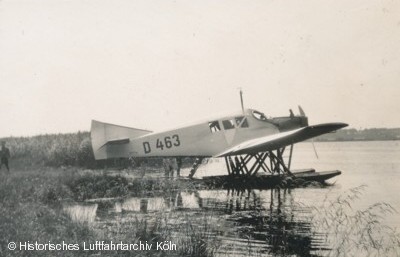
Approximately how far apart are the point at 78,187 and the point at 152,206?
12.0 ft

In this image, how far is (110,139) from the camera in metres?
15.9

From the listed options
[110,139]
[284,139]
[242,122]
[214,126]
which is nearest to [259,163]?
[242,122]

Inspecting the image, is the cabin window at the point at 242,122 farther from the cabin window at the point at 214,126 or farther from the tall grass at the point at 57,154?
the tall grass at the point at 57,154

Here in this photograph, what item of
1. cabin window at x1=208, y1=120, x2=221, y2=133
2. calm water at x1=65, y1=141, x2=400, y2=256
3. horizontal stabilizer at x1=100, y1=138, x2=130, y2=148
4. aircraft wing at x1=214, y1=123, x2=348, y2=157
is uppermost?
cabin window at x1=208, y1=120, x2=221, y2=133

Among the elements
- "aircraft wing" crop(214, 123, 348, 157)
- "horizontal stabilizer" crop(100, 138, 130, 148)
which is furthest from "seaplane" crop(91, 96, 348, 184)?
"aircraft wing" crop(214, 123, 348, 157)

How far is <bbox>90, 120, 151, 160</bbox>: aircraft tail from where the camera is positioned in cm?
1583

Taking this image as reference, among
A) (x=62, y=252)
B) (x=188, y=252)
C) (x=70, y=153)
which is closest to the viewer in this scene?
(x=62, y=252)

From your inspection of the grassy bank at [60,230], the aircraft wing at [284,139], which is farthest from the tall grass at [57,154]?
the grassy bank at [60,230]

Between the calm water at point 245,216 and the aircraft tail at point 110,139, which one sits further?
the aircraft tail at point 110,139

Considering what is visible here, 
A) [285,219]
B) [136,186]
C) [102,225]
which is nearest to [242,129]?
[136,186]

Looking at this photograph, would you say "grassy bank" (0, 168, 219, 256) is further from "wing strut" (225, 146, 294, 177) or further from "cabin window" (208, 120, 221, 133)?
"wing strut" (225, 146, 294, 177)

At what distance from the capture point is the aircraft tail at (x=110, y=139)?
51.9 ft

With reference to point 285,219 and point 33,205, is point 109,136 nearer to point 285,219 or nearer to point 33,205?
point 33,205

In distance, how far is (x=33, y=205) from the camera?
29.8 ft
